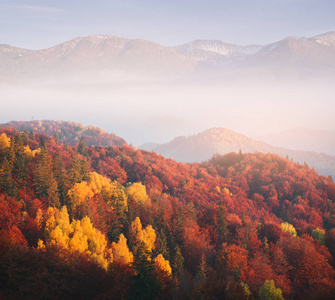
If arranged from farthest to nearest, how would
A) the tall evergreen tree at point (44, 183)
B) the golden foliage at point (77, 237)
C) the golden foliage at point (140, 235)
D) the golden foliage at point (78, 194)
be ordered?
1. the golden foliage at point (78, 194)
2. the tall evergreen tree at point (44, 183)
3. the golden foliage at point (140, 235)
4. the golden foliage at point (77, 237)

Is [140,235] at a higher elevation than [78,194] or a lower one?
lower

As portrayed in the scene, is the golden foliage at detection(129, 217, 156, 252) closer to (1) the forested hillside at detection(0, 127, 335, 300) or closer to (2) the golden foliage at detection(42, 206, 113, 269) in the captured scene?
(1) the forested hillside at detection(0, 127, 335, 300)

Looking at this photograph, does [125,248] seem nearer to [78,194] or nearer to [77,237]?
[77,237]

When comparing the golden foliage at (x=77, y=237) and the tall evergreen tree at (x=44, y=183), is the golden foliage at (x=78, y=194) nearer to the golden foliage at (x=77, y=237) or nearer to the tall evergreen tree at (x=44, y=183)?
the tall evergreen tree at (x=44, y=183)

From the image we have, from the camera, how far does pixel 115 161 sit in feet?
495

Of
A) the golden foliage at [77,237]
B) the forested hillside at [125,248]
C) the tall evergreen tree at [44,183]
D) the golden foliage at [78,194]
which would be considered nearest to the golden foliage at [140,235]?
the forested hillside at [125,248]

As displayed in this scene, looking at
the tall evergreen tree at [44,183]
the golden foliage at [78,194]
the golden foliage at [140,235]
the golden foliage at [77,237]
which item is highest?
the tall evergreen tree at [44,183]

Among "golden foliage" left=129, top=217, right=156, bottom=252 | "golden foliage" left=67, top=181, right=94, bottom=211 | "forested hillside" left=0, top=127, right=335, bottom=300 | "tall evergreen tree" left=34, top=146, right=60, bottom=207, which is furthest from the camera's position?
"golden foliage" left=67, top=181, right=94, bottom=211

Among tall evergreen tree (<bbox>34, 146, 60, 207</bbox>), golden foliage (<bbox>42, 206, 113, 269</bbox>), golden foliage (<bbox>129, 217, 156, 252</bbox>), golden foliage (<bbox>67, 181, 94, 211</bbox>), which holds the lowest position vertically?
golden foliage (<bbox>129, 217, 156, 252</bbox>)

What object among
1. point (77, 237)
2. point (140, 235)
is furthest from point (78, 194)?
point (140, 235)

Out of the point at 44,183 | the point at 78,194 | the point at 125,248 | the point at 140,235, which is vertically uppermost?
the point at 44,183

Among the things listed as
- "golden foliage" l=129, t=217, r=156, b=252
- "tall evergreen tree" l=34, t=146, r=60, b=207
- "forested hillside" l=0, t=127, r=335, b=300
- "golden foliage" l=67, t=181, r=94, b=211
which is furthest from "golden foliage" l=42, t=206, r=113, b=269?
"tall evergreen tree" l=34, t=146, r=60, b=207

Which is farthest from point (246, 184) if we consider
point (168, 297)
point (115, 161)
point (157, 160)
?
point (168, 297)

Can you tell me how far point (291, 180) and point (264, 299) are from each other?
532 ft
